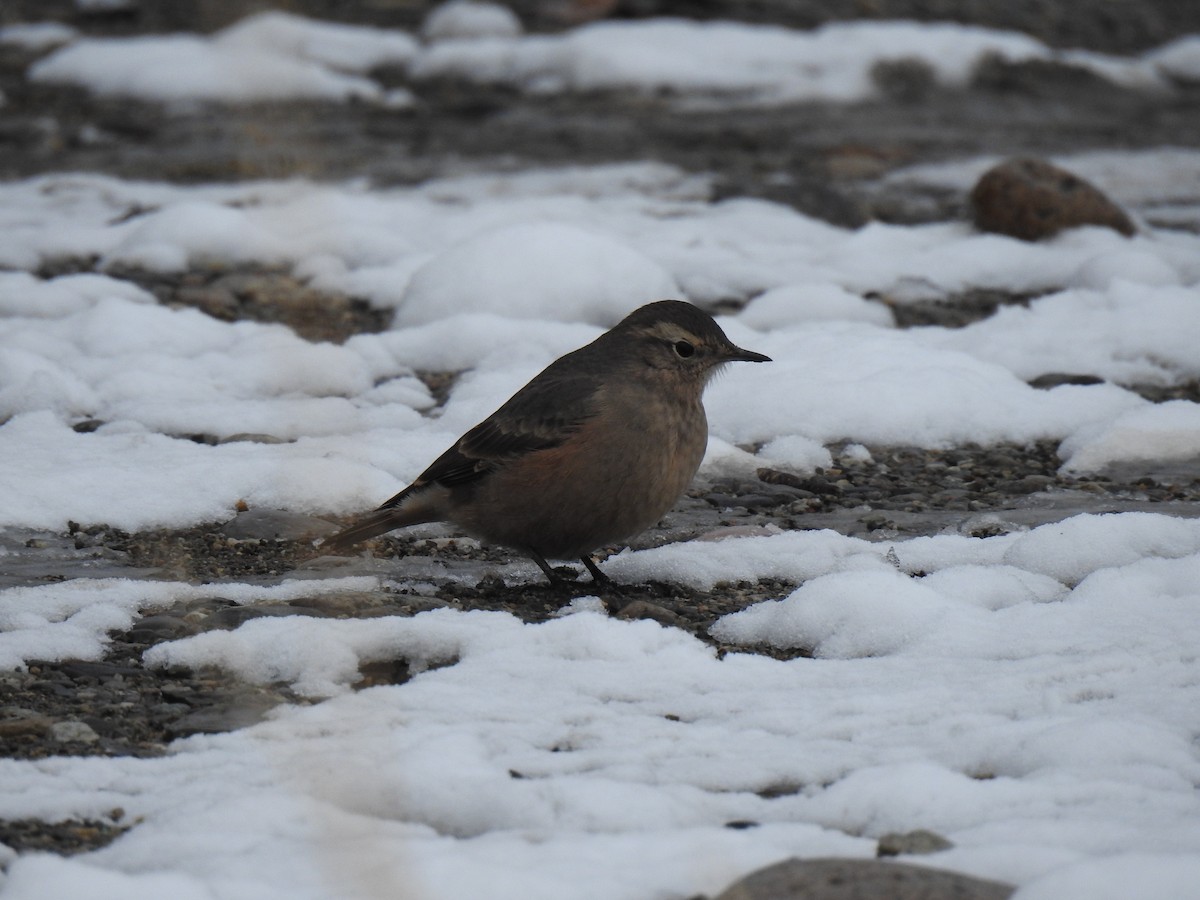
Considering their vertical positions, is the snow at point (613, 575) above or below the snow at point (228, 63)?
below

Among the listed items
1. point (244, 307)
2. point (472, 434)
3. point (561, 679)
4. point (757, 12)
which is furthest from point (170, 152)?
point (561, 679)

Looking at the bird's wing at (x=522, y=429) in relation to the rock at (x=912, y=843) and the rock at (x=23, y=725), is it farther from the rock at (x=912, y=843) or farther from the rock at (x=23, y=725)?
the rock at (x=912, y=843)

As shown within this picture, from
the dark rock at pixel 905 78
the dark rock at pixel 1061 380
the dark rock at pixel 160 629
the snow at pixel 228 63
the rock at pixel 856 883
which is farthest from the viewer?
the dark rock at pixel 905 78

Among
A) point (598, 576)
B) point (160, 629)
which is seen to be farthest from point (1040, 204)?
point (160, 629)

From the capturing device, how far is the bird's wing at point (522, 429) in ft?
17.9

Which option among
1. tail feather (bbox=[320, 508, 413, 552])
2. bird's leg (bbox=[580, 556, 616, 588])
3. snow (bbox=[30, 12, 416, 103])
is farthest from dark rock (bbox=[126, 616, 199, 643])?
snow (bbox=[30, 12, 416, 103])

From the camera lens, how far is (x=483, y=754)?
3.81 metres

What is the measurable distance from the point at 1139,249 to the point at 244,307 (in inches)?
218

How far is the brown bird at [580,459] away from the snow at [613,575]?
0.29 metres

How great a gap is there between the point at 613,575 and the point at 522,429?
2.18 ft

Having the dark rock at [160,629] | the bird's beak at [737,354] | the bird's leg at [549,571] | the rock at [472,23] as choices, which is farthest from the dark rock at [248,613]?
the rock at [472,23]

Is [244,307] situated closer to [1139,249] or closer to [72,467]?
[72,467]

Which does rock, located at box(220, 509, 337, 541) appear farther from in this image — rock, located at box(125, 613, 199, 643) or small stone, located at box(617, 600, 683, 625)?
small stone, located at box(617, 600, 683, 625)

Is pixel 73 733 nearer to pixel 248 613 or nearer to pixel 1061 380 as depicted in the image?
pixel 248 613
